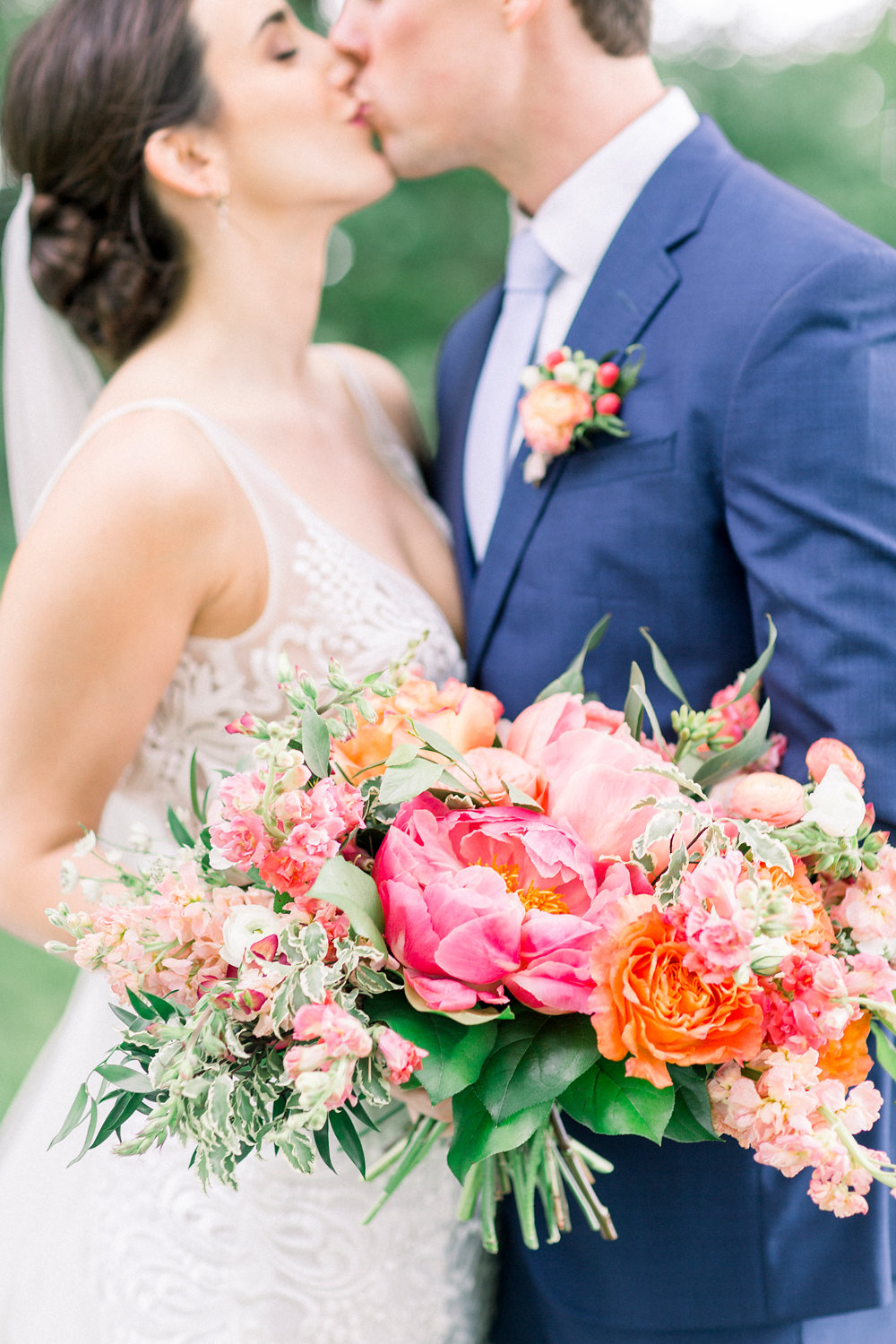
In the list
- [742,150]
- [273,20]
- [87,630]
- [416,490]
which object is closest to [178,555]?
[87,630]

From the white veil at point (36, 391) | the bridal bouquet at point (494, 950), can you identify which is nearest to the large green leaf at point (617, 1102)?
the bridal bouquet at point (494, 950)

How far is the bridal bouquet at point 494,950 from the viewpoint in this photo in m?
1.09

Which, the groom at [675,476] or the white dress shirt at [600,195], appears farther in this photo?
the white dress shirt at [600,195]

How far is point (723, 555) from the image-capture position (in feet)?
6.31

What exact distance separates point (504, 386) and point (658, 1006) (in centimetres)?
168

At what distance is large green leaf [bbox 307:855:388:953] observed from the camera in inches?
43.6

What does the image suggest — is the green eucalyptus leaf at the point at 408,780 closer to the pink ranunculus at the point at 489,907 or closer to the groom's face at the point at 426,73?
the pink ranunculus at the point at 489,907

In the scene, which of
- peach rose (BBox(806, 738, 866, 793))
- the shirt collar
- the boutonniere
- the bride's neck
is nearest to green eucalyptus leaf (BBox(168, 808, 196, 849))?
peach rose (BBox(806, 738, 866, 793))

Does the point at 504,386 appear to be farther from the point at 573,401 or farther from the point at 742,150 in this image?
the point at 742,150

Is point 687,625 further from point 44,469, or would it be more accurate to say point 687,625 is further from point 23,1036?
point 23,1036

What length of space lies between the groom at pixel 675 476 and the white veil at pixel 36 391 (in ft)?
2.83

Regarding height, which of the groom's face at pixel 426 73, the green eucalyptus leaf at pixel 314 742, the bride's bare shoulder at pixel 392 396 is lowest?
the bride's bare shoulder at pixel 392 396

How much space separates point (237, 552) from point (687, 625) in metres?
0.83

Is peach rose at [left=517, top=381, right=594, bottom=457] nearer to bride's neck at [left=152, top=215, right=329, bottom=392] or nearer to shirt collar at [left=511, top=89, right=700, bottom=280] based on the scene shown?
shirt collar at [left=511, top=89, right=700, bottom=280]
